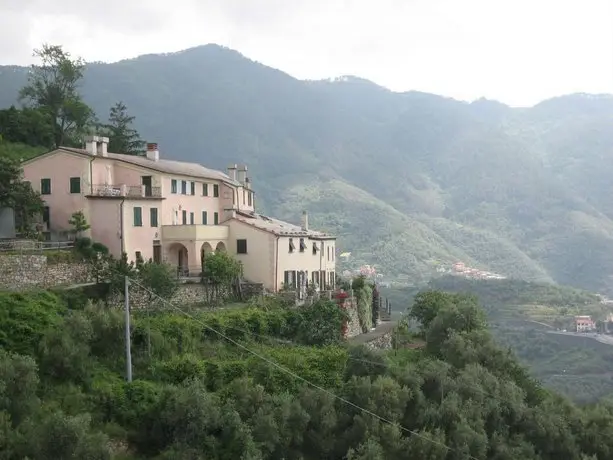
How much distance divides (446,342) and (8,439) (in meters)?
27.1

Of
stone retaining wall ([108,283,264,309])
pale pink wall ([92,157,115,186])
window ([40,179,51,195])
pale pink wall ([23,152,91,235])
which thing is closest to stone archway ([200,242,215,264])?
stone retaining wall ([108,283,264,309])

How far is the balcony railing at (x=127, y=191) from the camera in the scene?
39438 millimetres

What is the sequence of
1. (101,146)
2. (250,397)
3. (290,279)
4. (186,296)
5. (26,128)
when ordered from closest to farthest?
(250,397) < (186,296) < (101,146) < (290,279) < (26,128)

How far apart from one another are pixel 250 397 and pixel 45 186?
2099 centimetres

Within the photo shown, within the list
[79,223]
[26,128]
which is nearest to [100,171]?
[79,223]

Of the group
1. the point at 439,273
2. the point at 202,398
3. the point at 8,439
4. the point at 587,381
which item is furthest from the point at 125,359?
the point at 439,273

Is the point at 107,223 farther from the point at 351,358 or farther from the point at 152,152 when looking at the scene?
the point at 351,358

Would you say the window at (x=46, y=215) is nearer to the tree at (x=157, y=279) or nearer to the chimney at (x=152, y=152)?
the tree at (x=157, y=279)

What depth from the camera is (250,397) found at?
26.9 metres

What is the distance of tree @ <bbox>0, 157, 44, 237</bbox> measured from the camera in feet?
120

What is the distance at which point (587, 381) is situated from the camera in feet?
288

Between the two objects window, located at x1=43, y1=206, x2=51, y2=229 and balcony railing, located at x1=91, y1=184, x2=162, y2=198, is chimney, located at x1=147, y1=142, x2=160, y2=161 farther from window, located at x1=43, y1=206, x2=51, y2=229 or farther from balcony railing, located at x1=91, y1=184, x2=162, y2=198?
window, located at x1=43, y1=206, x2=51, y2=229

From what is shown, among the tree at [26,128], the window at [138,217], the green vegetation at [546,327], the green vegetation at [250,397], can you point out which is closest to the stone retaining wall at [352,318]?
the green vegetation at [250,397]

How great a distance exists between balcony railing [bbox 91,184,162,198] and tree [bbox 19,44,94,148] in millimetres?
20686
